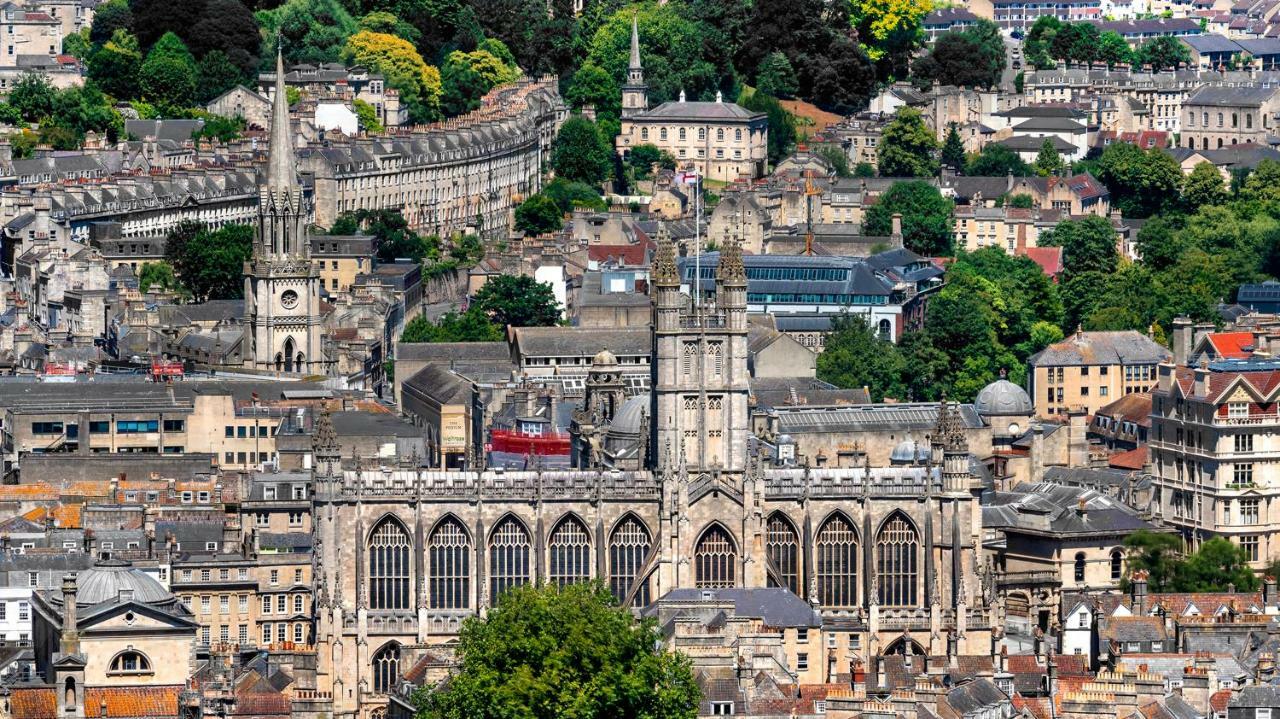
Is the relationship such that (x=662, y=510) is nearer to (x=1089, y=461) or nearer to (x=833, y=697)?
(x=833, y=697)

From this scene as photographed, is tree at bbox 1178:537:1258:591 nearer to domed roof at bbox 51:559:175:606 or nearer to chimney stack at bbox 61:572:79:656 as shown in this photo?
domed roof at bbox 51:559:175:606

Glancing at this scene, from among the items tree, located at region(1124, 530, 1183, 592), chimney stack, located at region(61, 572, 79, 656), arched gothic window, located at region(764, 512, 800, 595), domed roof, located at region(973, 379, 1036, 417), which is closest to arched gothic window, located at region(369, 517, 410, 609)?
arched gothic window, located at region(764, 512, 800, 595)

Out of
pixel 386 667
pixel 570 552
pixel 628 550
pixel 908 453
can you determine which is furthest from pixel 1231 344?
pixel 386 667

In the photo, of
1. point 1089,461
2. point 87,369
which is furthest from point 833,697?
point 87,369

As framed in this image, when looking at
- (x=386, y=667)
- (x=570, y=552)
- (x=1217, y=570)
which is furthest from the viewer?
(x=1217, y=570)

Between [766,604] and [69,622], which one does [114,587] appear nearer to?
[69,622]

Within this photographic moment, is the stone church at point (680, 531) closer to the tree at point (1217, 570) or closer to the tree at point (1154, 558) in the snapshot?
the tree at point (1154, 558)
